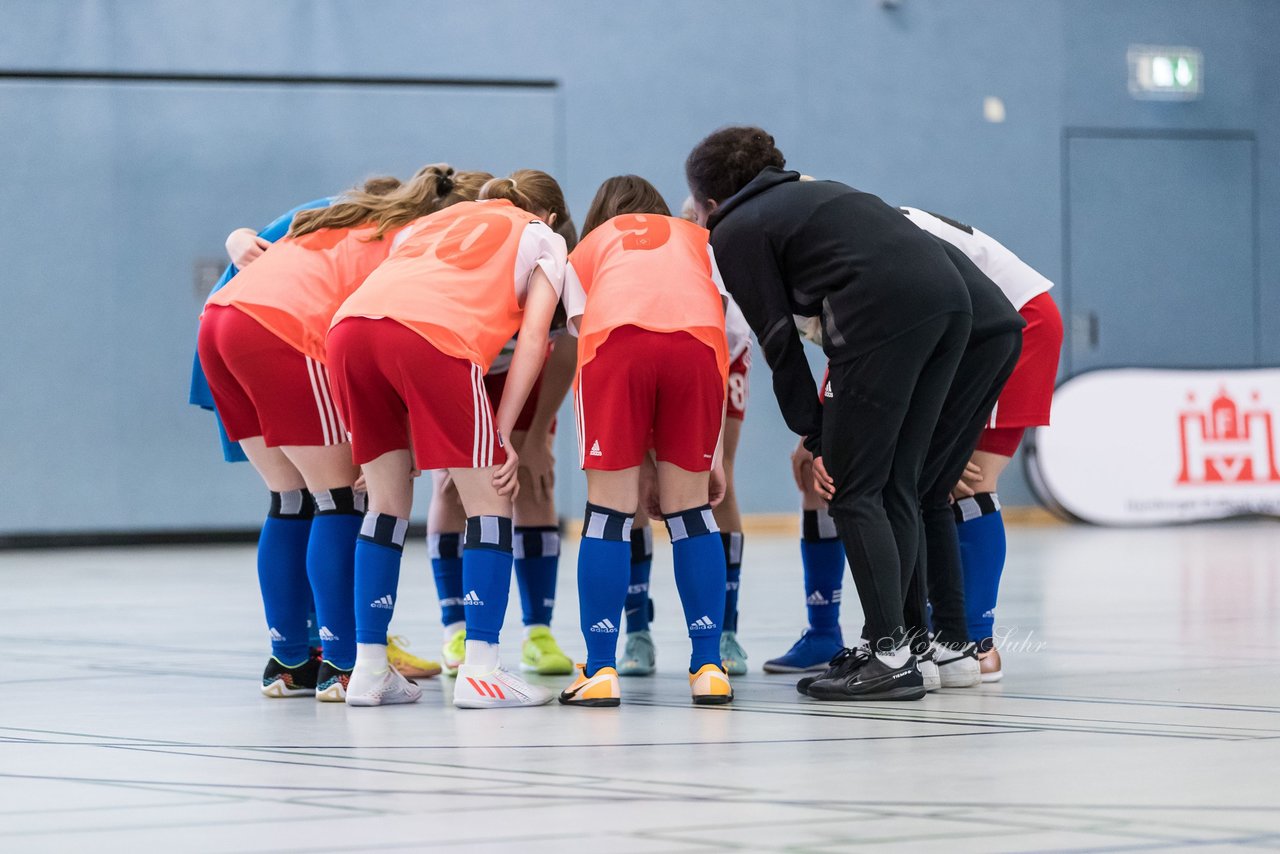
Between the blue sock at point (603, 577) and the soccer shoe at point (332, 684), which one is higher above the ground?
the blue sock at point (603, 577)

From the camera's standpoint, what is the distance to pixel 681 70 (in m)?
11.3

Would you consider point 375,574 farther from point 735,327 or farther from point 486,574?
point 735,327

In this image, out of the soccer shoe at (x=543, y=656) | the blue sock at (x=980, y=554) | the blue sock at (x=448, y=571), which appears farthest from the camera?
the blue sock at (x=448, y=571)

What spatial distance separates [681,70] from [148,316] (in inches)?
157

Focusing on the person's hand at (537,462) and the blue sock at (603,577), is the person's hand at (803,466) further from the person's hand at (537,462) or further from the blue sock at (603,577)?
the blue sock at (603,577)

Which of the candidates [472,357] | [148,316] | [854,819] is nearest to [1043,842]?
[854,819]

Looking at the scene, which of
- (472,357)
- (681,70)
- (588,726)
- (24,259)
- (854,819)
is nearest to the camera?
(854,819)

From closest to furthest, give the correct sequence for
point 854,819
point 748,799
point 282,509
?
point 854,819, point 748,799, point 282,509

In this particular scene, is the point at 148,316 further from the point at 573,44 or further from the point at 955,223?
the point at 955,223

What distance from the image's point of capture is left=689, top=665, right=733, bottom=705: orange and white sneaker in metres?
3.62

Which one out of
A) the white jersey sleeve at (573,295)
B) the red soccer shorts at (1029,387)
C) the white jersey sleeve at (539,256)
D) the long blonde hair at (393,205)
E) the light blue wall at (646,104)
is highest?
the light blue wall at (646,104)

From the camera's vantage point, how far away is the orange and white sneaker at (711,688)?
3.62 metres


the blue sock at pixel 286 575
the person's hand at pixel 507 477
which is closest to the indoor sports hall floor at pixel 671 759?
the blue sock at pixel 286 575

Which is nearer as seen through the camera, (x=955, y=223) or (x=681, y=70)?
(x=955, y=223)
